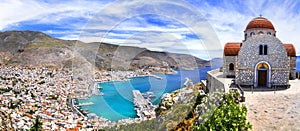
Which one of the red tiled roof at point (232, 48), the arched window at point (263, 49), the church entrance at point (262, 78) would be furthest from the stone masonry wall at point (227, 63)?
the arched window at point (263, 49)

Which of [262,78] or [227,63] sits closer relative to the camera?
[262,78]

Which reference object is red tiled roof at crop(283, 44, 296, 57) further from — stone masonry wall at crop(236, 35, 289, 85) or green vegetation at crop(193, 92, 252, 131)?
green vegetation at crop(193, 92, 252, 131)

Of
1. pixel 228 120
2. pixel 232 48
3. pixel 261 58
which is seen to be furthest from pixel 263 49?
pixel 228 120

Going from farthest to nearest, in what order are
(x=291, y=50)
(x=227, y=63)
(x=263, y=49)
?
(x=227, y=63) → (x=291, y=50) → (x=263, y=49)

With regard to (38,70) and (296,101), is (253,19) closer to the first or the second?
(296,101)

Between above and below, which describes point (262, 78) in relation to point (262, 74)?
below

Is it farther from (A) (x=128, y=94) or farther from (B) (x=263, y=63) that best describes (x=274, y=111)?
(A) (x=128, y=94)

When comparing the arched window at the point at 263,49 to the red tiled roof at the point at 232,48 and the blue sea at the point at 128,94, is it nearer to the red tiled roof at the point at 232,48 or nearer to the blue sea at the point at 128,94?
the red tiled roof at the point at 232,48

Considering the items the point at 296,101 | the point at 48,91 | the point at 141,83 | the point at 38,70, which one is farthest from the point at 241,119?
the point at 38,70
